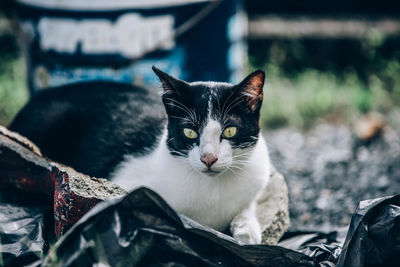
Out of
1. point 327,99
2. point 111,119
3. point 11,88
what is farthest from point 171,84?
point 11,88

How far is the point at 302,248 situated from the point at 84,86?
1.18 metres

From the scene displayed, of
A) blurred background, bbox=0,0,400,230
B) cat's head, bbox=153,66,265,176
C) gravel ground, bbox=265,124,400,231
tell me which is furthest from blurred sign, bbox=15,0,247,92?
cat's head, bbox=153,66,265,176

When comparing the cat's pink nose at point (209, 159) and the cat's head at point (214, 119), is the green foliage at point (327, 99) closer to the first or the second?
the cat's head at point (214, 119)

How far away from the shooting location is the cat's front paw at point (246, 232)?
157 cm

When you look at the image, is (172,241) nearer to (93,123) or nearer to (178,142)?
(178,142)

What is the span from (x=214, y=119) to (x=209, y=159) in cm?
16

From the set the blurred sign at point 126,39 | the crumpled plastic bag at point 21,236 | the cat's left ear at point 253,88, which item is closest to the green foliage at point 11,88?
the blurred sign at point 126,39

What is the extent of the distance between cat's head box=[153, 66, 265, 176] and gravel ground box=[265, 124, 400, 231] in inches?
19.0

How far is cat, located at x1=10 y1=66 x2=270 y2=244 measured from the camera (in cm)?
158

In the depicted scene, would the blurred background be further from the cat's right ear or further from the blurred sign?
the cat's right ear

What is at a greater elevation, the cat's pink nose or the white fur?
the cat's pink nose

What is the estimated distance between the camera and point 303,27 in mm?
4598

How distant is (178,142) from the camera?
1.63 metres

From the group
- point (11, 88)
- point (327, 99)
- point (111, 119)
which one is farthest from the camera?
point (11, 88)
